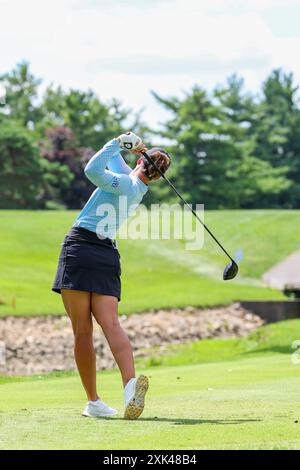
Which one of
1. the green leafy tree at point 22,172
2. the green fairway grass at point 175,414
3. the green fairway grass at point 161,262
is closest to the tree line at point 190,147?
the green leafy tree at point 22,172

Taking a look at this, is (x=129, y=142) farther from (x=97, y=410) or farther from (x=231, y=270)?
(x=97, y=410)

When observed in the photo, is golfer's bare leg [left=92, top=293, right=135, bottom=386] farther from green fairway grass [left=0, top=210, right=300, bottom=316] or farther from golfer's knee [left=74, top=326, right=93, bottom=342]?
green fairway grass [left=0, top=210, right=300, bottom=316]

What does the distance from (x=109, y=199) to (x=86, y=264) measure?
1.50ft

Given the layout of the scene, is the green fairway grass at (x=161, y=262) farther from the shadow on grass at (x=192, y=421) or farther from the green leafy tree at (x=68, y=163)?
the shadow on grass at (x=192, y=421)

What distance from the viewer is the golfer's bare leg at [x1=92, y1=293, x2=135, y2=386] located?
752cm

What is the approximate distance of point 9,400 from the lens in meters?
8.80

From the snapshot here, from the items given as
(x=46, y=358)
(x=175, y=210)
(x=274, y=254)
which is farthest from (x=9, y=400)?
(x=175, y=210)

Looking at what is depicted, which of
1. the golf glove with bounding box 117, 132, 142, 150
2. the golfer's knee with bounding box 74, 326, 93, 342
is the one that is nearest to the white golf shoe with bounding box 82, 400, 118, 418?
the golfer's knee with bounding box 74, 326, 93, 342

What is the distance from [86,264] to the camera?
747cm

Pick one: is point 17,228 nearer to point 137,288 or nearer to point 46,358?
point 137,288

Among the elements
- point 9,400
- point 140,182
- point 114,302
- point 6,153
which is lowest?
point 6,153

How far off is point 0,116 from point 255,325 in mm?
37822

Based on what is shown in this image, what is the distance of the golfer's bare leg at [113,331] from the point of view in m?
7.52

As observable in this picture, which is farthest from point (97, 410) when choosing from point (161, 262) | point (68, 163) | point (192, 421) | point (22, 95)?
point (22, 95)
